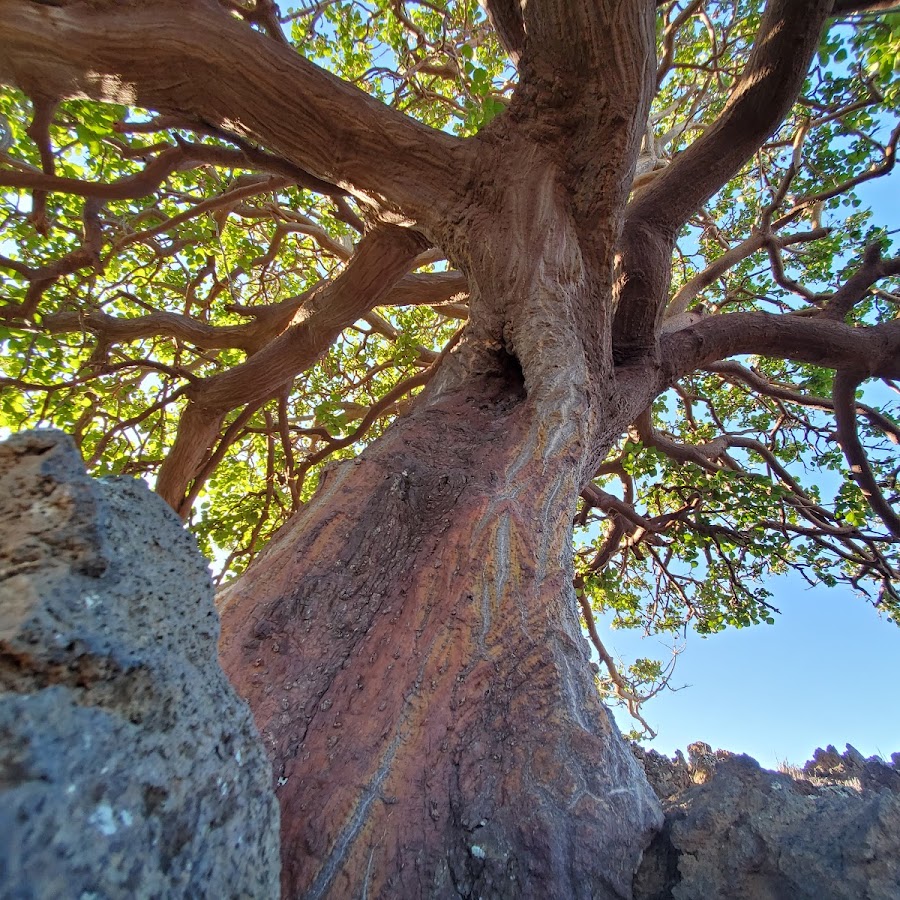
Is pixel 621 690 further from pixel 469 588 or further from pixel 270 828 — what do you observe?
pixel 270 828

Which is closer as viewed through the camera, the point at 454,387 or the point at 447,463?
the point at 447,463

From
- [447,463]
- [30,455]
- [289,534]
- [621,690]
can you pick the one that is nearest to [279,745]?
[289,534]

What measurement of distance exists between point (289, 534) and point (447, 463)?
0.60 metres

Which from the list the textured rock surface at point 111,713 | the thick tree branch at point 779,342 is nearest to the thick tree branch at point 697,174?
the thick tree branch at point 779,342

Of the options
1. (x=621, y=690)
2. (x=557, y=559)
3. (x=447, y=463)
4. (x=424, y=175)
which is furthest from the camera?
(x=621, y=690)

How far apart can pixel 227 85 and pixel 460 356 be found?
1.71 metres

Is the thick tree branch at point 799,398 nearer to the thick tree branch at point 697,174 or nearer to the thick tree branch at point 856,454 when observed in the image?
the thick tree branch at point 856,454

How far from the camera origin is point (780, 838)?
1039 millimetres

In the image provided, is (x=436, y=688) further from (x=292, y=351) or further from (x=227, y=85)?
(x=292, y=351)

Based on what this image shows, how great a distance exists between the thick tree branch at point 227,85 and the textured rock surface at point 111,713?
243cm

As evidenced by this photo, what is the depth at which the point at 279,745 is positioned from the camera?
1193mm

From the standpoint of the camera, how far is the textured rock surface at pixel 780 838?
940 mm

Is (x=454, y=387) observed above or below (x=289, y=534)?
above

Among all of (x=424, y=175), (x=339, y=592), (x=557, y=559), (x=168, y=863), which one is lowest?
(x=168, y=863)
